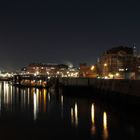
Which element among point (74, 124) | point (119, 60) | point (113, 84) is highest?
point (119, 60)

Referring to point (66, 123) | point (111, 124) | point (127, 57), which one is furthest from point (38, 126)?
point (127, 57)

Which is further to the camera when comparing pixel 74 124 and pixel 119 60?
pixel 119 60

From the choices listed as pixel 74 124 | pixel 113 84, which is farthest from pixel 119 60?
pixel 74 124

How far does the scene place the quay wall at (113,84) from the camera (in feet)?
121

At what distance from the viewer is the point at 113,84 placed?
4641cm

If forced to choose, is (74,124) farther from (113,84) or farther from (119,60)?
(119,60)

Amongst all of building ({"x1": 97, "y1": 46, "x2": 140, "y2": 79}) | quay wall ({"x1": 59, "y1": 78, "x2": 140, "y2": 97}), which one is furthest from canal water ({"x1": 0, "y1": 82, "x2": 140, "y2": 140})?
building ({"x1": 97, "y1": 46, "x2": 140, "y2": 79})

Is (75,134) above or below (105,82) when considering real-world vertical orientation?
below

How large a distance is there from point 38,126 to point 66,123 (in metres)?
3.04

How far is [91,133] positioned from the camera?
26.2 m

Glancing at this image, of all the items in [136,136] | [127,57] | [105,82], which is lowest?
[136,136]

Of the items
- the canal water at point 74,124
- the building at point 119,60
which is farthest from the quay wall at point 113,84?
the building at point 119,60

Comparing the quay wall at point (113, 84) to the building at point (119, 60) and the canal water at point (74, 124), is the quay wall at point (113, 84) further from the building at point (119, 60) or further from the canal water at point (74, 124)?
the building at point (119, 60)

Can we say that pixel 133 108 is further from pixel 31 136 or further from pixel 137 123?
pixel 31 136
